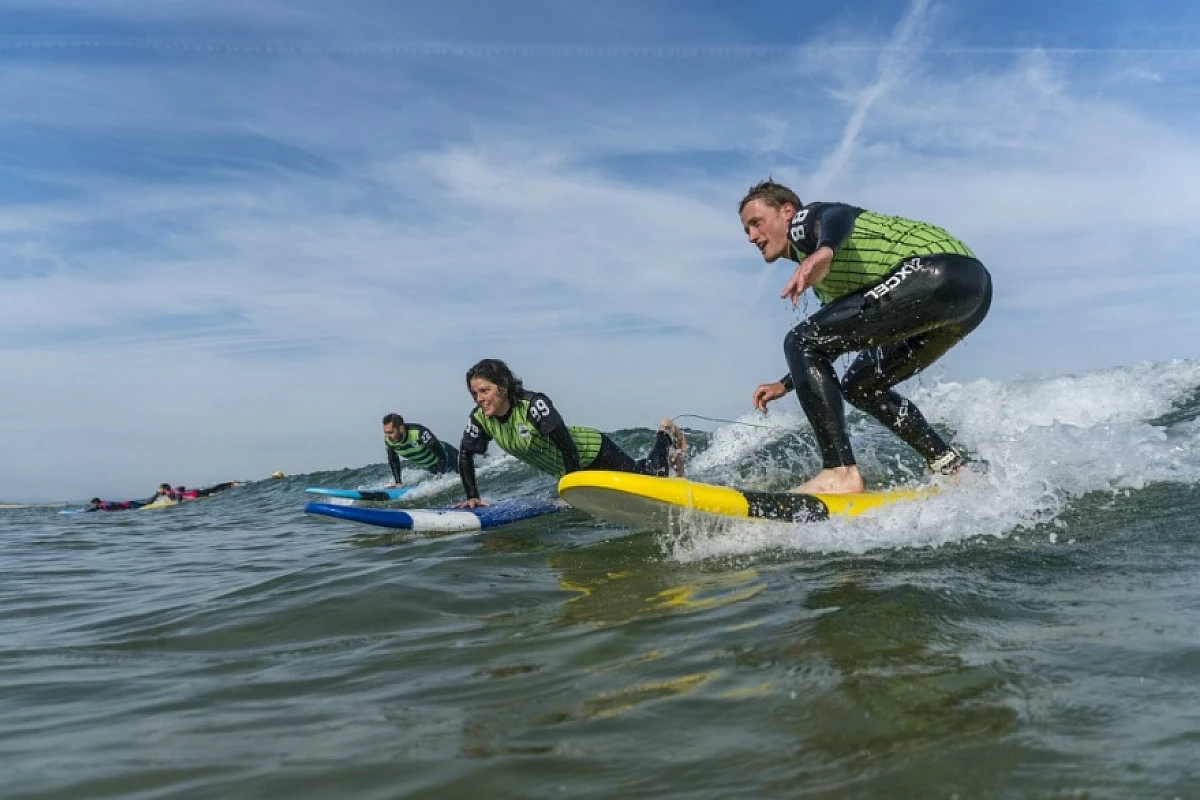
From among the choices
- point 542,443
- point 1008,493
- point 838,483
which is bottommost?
point 1008,493

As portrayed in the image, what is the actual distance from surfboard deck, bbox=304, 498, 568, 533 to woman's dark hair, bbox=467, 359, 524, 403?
39.0 inches

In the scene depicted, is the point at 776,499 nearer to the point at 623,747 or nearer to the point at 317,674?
the point at 317,674

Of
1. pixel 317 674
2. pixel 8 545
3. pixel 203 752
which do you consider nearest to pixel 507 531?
pixel 317 674

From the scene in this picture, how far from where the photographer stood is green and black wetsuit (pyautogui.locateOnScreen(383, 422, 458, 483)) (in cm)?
1549

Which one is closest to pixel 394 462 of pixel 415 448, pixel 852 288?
pixel 415 448

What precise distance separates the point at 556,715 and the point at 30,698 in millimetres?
1892

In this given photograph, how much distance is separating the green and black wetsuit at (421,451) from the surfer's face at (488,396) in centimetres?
822

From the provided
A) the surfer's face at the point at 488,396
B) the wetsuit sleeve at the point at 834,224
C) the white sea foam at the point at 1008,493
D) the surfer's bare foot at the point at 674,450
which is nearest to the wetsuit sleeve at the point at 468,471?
the surfer's face at the point at 488,396

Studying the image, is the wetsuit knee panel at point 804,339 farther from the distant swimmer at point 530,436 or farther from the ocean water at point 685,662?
the distant swimmer at point 530,436

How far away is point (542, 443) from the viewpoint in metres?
7.81

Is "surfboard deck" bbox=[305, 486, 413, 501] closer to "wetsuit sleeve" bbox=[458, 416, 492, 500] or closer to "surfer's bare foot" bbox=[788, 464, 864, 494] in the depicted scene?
"wetsuit sleeve" bbox=[458, 416, 492, 500]

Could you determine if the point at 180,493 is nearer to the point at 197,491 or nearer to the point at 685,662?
the point at 197,491

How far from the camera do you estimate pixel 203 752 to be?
2123 mm

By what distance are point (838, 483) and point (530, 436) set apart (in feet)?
11.2
